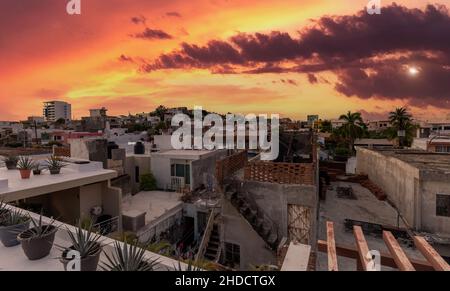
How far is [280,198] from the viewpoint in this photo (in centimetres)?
946

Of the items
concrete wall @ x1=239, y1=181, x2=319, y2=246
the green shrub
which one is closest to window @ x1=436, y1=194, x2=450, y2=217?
concrete wall @ x1=239, y1=181, x2=319, y2=246

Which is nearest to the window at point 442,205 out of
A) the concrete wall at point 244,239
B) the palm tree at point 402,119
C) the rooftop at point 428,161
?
the rooftop at point 428,161

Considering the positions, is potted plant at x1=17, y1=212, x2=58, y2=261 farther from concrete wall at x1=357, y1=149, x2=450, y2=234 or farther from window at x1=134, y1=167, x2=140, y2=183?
window at x1=134, y1=167, x2=140, y2=183

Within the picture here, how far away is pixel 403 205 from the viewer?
1334 centimetres

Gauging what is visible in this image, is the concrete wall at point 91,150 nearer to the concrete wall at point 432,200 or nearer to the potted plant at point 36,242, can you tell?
the potted plant at point 36,242

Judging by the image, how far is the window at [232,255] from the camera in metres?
10.3

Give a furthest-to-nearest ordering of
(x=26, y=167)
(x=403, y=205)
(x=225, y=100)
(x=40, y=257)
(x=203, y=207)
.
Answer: (x=225, y=100)
(x=203, y=207)
(x=403, y=205)
(x=26, y=167)
(x=40, y=257)

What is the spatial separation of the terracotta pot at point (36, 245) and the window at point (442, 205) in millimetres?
14482

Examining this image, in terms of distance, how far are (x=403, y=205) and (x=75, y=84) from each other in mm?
20958

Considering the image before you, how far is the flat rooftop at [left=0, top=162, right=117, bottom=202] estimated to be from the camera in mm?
7625

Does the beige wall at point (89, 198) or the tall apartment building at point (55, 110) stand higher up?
the tall apartment building at point (55, 110)
